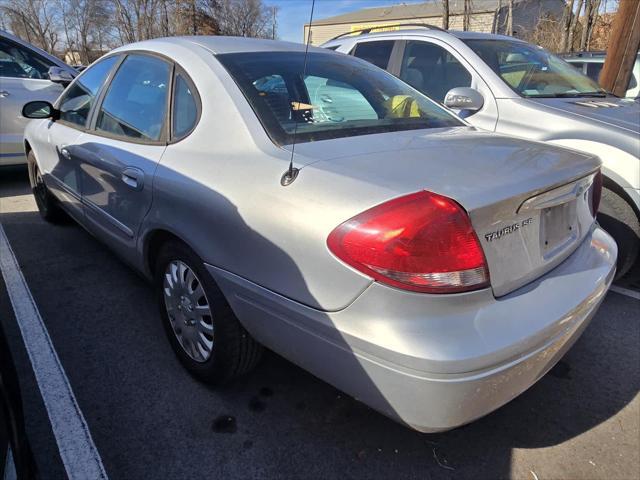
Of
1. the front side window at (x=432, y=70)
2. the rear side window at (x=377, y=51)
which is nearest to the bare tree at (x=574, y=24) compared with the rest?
the rear side window at (x=377, y=51)

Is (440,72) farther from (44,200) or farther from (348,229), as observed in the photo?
(44,200)

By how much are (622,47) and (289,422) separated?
618 cm

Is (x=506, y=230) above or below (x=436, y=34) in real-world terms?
below

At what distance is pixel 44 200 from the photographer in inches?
177

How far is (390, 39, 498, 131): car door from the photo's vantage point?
3877 millimetres

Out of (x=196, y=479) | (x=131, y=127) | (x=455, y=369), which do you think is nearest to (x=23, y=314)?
(x=131, y=127)

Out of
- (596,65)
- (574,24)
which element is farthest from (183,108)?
(574,24)

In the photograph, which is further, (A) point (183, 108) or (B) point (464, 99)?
(B) point (464, 99)

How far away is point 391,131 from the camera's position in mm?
2193

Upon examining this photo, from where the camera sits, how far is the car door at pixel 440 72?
3.88 m

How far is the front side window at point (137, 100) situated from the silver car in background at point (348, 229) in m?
0.02

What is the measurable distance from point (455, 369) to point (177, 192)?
1.42m

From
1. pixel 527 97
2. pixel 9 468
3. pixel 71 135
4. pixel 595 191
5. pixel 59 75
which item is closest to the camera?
pixel 9 468

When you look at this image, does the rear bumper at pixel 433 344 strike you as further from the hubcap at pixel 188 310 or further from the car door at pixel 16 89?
the car door at pixel 16 89
